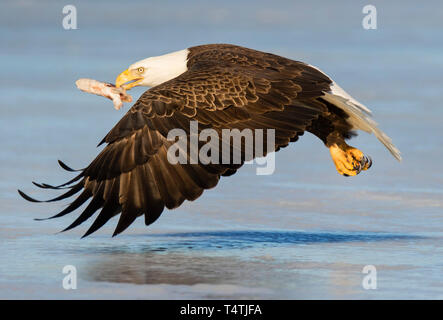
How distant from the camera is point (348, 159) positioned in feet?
28.3

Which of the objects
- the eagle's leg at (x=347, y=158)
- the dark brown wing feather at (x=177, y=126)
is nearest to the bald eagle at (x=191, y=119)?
the dark brown wing feather at (x=177, y=126)

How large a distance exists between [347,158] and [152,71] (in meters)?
1.81

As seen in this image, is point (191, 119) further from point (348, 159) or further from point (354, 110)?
point (348, 159)

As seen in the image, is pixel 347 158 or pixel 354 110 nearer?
pixel 354 110

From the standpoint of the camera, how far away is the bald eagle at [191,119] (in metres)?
6.78

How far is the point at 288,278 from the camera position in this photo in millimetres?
6598

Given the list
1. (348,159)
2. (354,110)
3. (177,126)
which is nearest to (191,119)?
(177,126)

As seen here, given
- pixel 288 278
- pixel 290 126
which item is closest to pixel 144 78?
pixel 290 126

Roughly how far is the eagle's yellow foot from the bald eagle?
0.50m

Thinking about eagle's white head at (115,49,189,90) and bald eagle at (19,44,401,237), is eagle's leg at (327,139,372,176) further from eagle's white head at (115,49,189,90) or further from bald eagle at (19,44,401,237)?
eagle's white head at (115,49,189,90)

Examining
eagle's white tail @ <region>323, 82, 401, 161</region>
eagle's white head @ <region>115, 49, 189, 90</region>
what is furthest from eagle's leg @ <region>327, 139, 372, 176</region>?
eagle's white head @ <region>115, 49, 189, 90</region>

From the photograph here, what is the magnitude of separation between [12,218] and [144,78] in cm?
162

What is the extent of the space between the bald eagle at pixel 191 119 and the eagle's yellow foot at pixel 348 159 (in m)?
0.50

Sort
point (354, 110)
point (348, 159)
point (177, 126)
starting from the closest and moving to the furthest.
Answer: point (177, 126), point (354, 110), point (348, 159)
